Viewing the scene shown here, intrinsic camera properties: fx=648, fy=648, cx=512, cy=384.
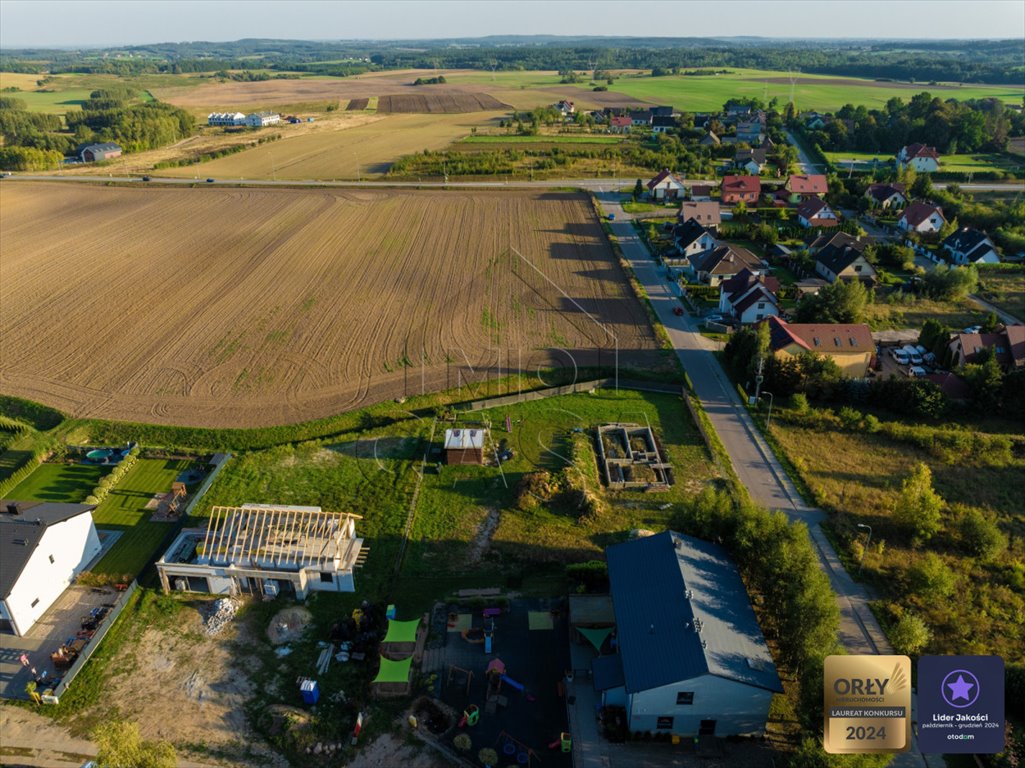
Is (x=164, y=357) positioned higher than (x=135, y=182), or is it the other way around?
(x=135, y=182)

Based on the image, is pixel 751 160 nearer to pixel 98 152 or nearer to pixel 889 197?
pixel 889 197

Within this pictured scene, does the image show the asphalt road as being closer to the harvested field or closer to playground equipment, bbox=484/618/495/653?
playground equipment, bbox=484/618/495/653

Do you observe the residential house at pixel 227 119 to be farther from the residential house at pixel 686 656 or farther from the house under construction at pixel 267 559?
the residential house at pixel 686 656

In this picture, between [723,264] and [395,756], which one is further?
[723,264]

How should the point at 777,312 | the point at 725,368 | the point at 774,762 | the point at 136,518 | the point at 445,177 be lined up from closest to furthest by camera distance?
the point at 774,762, the point at 136,518, the point at 725,368, the point at 777,312, the point at 445,177

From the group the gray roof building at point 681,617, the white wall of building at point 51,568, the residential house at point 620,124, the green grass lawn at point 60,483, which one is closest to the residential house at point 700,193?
the residential house at point 620,124

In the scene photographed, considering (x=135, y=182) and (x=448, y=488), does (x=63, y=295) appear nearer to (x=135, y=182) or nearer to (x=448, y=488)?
(x=448, y=488)

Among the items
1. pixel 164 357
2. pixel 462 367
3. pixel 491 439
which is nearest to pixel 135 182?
pixel 164 357

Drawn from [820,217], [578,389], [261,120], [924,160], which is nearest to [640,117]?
[924,160]
